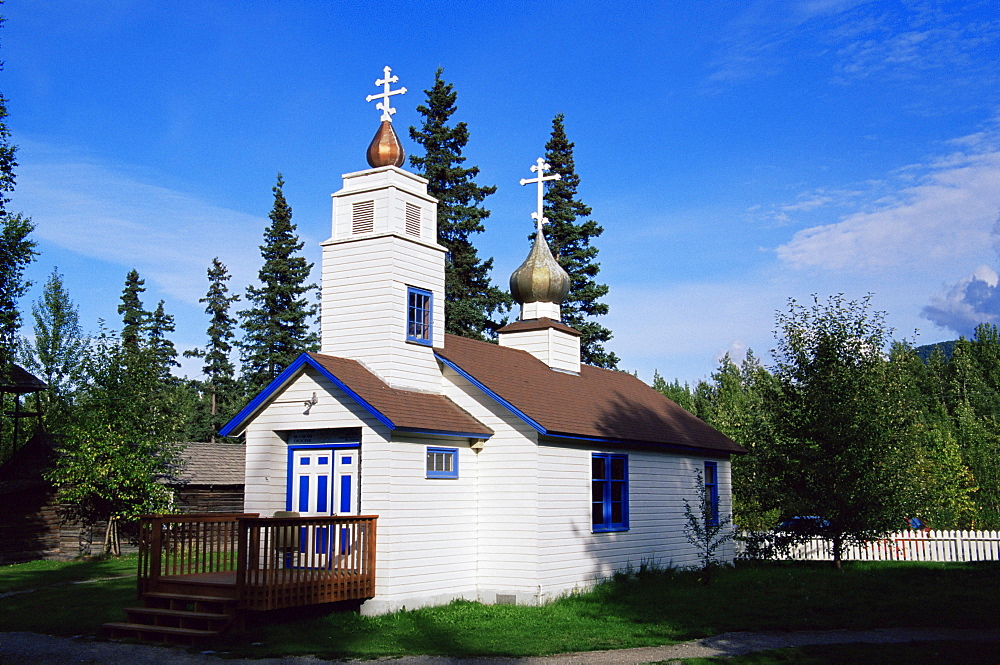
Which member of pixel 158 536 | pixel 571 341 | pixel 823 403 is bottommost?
pixel 158 536

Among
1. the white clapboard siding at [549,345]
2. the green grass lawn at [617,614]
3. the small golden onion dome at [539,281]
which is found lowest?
the green grass lawn at [617,614]

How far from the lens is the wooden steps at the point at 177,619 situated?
13398 mm

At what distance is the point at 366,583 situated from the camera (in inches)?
592

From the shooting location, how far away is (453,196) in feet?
112

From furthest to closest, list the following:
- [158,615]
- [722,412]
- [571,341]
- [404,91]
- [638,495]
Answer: [722,412] → [571,341] → [638,495] → [404,91] → [158,615]

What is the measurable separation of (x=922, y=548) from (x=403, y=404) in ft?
55.3

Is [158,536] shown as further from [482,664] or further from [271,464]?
[482,664]

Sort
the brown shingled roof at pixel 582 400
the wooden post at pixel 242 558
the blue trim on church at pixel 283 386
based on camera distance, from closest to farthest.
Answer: the wooden post at pixel 242 558 < the blue trim on church at pixel 283 386 < the brown shingled roof at pixel 582 400

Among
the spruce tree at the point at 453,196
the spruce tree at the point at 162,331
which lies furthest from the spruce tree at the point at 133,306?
the spruce tree at the point at 453,196

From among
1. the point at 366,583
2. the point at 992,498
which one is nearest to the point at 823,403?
the point at 366,583

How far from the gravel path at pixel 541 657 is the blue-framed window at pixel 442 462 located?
4914mm

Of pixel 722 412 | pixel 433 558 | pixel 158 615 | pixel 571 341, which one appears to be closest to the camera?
pixel 158 615

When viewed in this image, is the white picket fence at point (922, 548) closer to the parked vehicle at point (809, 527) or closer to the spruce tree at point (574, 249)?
the parked vehicle at point (809, 527)

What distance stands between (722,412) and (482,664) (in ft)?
106
